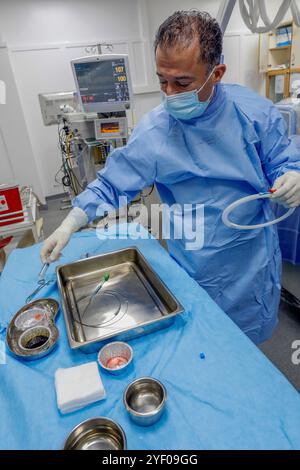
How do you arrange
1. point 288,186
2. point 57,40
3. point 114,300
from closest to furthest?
point 288,186
point 114,300
point 57,40

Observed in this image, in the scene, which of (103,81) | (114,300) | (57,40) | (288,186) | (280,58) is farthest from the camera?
(280,58)

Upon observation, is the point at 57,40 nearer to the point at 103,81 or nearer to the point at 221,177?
the point at 103,81

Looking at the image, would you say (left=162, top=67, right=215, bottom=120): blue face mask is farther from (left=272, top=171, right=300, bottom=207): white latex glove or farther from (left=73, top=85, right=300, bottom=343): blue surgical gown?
(left=272, top=171, right=300, bottom=207): white latex glove

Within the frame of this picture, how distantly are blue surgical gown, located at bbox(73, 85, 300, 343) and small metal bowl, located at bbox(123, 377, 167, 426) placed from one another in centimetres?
51

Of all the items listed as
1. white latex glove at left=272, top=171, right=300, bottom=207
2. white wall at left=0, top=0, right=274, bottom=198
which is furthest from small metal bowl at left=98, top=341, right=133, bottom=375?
white wall at left=0, top=0, right=274, bottom=198

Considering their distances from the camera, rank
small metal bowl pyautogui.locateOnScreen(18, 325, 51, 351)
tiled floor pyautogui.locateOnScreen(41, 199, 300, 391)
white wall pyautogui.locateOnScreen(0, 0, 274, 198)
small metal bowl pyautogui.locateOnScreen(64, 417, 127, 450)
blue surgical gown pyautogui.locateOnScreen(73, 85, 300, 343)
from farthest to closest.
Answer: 1. white wall pyautogui.locateOnScreen(0, 0, 274, 198)
2. tiled floor pyautogui.locateOnScreen(41, 199, 300, 391)
3. blue surgical gown pyautogui.locateOnScreen(73, 85, 300, 343)
4. small metal bowl pyautogui.locateOnScreen(18, 325, 51, 351)
5. small metal bowl pyautogui.locateOnScreen(64, 417, 127, 450)

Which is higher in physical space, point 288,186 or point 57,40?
point 57,40

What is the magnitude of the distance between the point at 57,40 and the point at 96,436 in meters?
4.60

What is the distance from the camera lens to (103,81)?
2.44 metres

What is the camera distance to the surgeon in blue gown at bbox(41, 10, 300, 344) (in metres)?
0.90

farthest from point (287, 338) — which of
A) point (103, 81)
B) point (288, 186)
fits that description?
point (103, 81)

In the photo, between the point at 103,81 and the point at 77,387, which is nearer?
the point at 77,387

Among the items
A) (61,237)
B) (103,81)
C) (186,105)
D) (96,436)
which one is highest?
(103,81)
